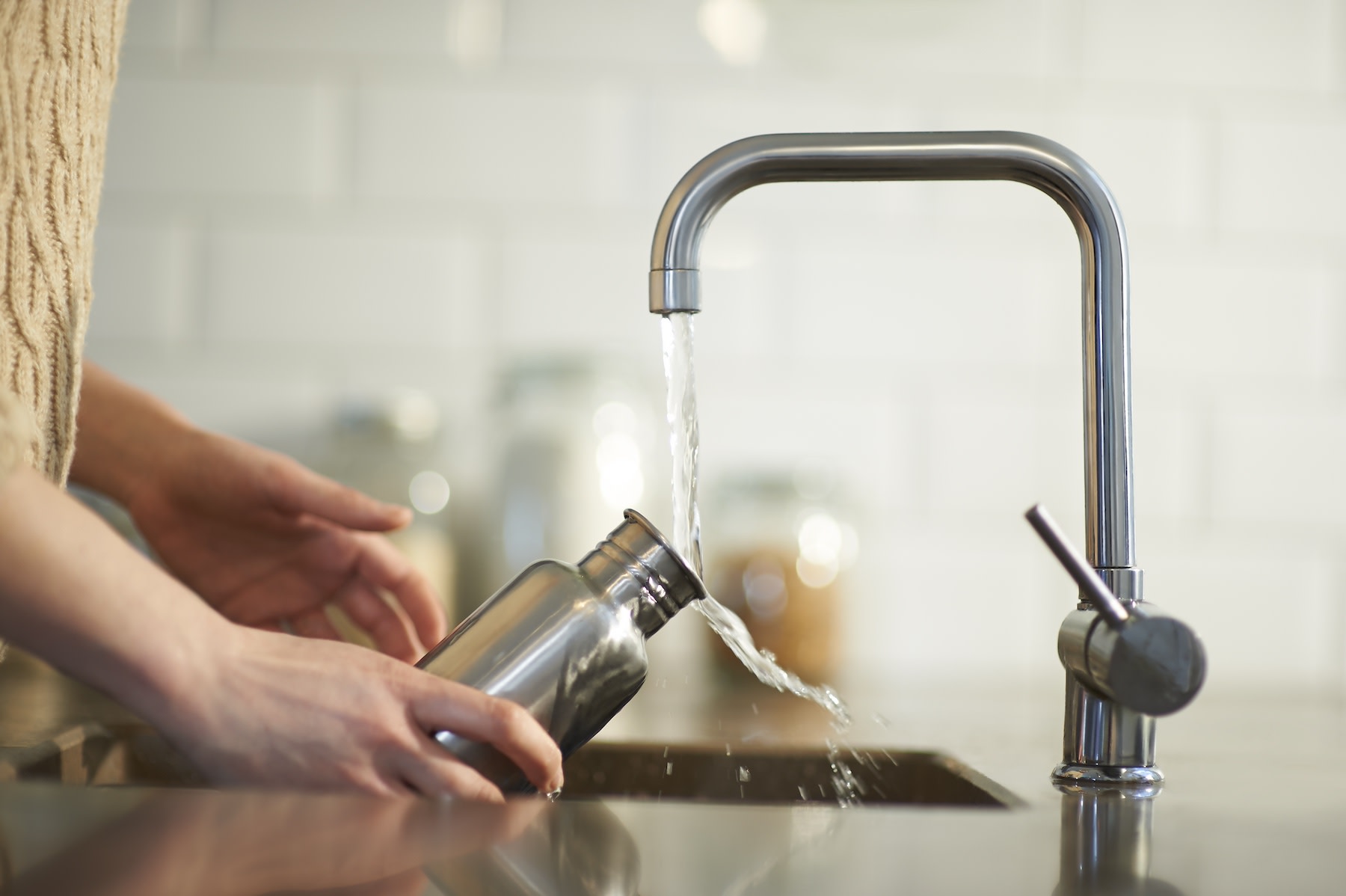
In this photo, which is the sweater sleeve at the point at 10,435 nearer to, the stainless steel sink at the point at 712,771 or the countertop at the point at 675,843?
the countertop at the point at 675,843

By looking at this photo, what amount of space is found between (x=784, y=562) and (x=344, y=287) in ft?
1.68

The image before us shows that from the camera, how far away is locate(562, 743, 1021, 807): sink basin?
2.59 ft

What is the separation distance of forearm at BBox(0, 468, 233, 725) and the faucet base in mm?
413

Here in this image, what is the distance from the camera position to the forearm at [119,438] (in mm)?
852

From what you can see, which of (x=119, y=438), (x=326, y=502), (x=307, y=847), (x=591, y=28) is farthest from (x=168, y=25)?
(x=307, y=847)

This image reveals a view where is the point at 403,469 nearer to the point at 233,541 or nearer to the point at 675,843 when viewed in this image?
the point at 233,541

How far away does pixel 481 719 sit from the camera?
513mm

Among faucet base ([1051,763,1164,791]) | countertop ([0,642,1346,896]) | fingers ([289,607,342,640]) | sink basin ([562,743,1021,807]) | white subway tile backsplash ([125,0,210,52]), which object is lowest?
sink basin ([562,743,1021,807])

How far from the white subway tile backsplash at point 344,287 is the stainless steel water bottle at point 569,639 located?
0.67m

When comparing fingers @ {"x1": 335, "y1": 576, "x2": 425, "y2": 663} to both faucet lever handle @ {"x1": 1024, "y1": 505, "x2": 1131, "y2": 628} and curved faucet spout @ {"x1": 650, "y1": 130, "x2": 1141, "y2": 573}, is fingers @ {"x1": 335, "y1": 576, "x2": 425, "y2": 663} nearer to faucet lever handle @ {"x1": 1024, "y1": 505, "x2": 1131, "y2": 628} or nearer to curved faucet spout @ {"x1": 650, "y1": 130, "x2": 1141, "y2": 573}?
curved faucet spout @ {"x1": 650, "y1": 130, "x2": 1141, "y2": 573}

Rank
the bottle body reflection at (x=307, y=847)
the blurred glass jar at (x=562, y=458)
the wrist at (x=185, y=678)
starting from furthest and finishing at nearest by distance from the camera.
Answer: the blurred glass jar at (x=562, y=458)
the wrist at (x=185, y=678)
the bottle body reflection at (x=307, y=847)

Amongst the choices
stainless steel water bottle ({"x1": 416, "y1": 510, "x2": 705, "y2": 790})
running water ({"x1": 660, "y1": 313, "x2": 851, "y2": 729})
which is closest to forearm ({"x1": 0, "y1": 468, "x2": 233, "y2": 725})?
stainless steel water bottle ({"x1": 416, "y1": 510, "x2": 705, "y2": 790})

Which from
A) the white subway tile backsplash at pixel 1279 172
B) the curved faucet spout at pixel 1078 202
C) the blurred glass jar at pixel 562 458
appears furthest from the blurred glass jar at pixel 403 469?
the white subway tile backsplash at pixel 1279 172


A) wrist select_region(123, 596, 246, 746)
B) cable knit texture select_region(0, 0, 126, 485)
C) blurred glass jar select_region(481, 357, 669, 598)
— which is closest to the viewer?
wrist select_region(123, 596, 246, 746)
